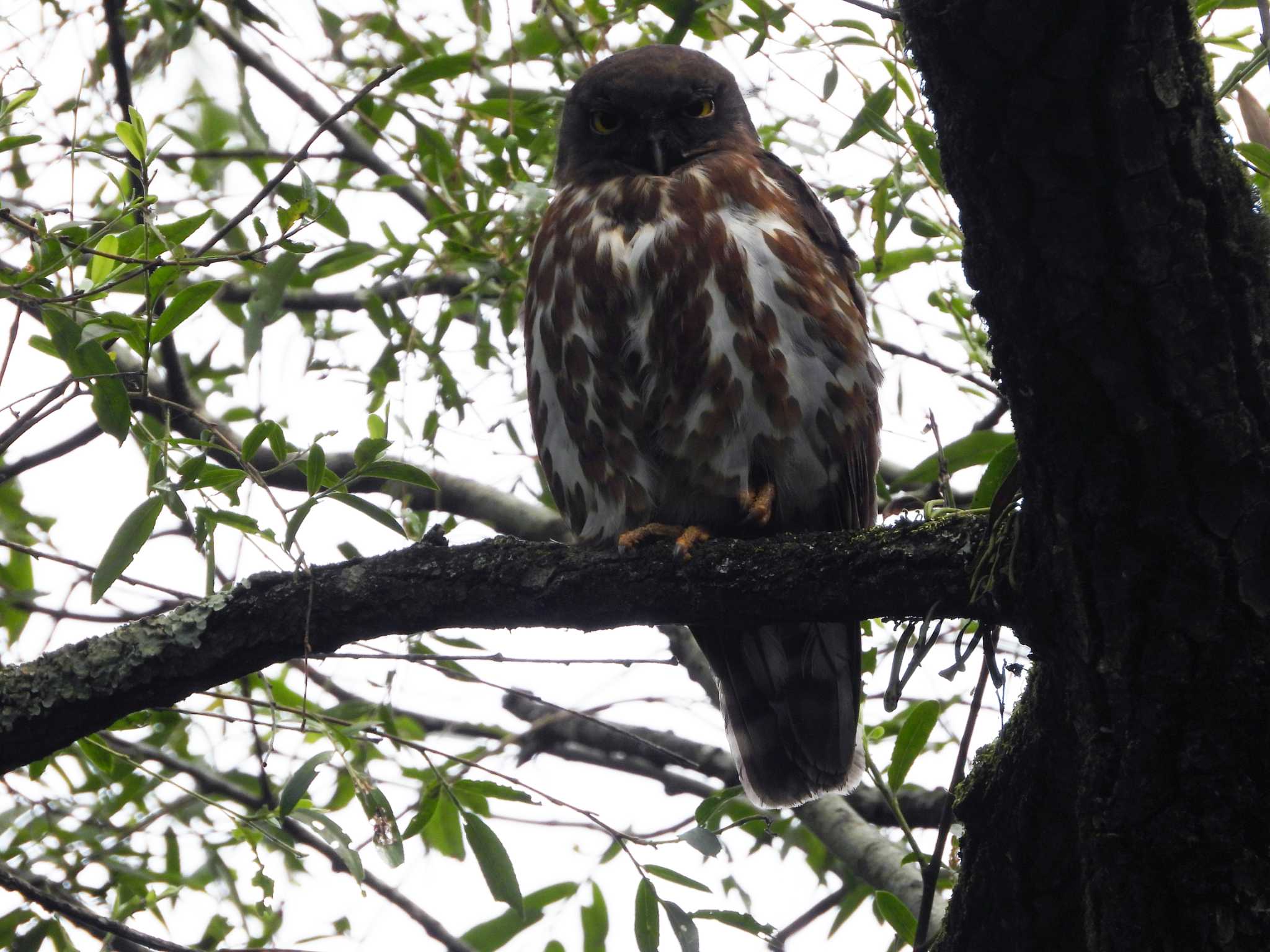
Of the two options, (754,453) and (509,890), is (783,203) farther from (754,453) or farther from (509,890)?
(509,890)

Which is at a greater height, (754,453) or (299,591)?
(754,453)

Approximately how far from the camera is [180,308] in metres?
2.76

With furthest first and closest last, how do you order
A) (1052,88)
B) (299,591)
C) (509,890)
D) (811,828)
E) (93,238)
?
(811,828)
(509,890)
(299,591)
(93,238)
(1052,88)

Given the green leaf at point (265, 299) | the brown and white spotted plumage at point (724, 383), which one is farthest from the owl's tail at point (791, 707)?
the green leaf at point (265, 299)

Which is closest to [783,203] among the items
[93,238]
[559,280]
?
[559,280]

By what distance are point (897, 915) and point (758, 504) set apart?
1.15m

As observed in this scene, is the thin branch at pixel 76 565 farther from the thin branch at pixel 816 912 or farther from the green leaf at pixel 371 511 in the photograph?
the thin branch at pixel 816 912

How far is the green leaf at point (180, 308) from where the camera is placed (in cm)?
269

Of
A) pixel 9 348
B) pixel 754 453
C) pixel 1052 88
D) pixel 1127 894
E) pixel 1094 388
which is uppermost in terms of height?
pixel 754 453

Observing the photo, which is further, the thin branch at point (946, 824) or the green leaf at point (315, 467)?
the green leaf at point (315, 467)

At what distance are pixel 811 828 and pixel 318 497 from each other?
2545mm

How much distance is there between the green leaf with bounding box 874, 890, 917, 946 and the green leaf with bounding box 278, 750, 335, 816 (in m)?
1.48

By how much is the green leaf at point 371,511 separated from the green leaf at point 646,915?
1140 millimetres

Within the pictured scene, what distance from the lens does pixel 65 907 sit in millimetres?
2836
